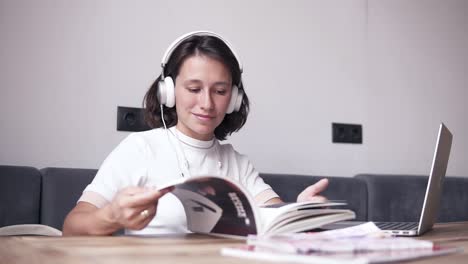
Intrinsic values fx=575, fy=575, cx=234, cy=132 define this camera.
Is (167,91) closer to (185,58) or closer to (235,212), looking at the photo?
(185,58)

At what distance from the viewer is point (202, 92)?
4.92 feet

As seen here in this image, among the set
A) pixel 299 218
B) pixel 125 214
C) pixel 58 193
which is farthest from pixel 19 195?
pixel 299 218

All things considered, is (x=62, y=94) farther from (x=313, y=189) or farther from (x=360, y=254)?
(x=360, y=254)

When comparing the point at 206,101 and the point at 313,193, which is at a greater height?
the point at 206,101

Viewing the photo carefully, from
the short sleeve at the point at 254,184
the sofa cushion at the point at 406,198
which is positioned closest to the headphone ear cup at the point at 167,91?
the short sleeve at the point at 254,184

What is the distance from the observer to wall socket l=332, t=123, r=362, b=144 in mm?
2539

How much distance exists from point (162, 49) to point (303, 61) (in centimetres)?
66

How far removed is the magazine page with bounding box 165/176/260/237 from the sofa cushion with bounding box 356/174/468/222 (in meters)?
1.31

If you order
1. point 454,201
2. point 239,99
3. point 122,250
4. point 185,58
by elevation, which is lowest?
point 454,201

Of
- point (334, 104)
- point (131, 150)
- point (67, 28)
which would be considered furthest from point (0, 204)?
point (334, 104)

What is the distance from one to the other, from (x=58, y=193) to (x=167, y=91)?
0.50 metres

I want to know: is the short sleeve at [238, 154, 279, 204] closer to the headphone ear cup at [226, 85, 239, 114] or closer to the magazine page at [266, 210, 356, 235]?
the headphone ear cup at [226, 85, 239, 114]

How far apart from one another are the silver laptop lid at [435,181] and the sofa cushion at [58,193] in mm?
1018

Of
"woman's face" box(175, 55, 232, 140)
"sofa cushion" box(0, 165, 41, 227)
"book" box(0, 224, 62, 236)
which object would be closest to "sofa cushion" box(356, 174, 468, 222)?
"woman's face" box(175, 55, 232, 140)
